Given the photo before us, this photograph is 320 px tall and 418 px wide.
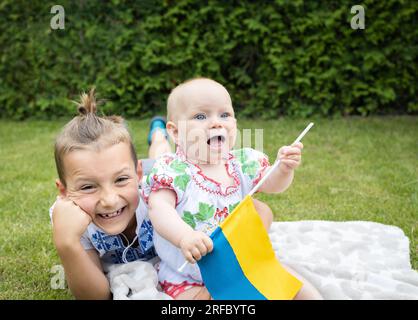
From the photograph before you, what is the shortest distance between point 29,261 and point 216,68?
435 cm

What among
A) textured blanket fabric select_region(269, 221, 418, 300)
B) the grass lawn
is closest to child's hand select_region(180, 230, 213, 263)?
textured blanket fabric select_region(269, 221, 418, 300)

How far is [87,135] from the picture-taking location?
2041mm

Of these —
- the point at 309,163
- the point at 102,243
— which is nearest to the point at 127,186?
the point at 102,243

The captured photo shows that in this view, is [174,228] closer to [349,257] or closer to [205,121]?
[205,121]

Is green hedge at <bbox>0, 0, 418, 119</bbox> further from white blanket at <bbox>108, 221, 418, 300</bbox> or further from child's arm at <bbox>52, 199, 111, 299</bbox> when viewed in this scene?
child's arm at <bbox>52, 199, 111, 299</bbox>

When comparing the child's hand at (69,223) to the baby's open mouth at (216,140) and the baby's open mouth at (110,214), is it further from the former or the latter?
the baby's open mouth at (216,140)

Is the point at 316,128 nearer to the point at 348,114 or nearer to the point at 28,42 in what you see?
the point at 348,114

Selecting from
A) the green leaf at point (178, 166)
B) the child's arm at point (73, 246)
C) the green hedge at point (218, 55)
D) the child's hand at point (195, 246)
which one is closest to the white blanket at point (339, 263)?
the child's arm at point (73, 246)

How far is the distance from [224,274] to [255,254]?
0.46ft

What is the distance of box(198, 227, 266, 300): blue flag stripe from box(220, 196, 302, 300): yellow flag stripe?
18mm

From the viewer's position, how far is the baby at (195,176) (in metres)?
2.04

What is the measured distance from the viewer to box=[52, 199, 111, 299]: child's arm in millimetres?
1944

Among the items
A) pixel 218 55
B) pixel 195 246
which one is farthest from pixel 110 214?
pixel 218 55

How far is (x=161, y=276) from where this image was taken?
218cm
